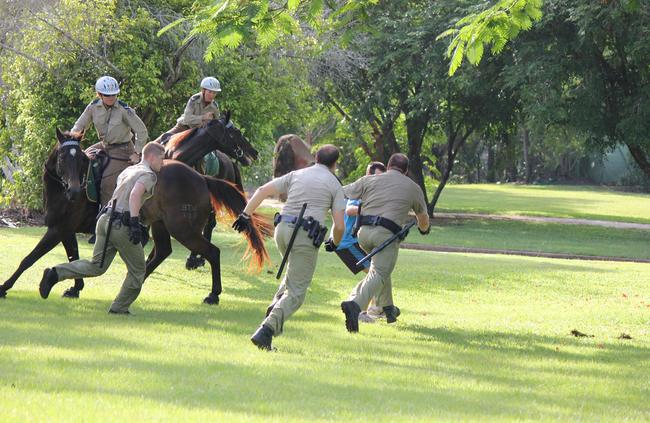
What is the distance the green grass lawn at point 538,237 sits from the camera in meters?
31.6

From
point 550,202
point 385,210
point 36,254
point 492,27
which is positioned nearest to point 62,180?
point 36,254

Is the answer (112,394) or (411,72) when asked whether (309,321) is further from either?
(411,72)

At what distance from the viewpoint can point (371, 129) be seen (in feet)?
146

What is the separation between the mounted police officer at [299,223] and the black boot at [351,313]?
3.42ft

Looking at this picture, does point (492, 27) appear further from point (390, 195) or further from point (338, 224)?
point (338, 224)

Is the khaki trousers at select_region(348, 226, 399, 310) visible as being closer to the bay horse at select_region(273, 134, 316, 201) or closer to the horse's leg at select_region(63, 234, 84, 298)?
the bay horse at select_region(273, 134, 316, 201)

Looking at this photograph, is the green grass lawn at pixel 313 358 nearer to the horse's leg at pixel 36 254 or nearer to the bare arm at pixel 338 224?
the horse's leg at pixel 36 254

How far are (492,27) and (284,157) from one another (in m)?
3.95

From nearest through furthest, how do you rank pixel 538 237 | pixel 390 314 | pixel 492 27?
pixel 492 27, pixel 390 314, pixel 538 237

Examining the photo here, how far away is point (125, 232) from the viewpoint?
1147cm

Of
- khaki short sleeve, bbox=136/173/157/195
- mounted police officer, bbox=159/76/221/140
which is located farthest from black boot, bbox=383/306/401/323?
mounted police officer, bbox=159/76/221/140

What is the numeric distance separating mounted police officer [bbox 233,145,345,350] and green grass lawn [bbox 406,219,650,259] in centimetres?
2085

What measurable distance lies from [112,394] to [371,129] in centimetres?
3757

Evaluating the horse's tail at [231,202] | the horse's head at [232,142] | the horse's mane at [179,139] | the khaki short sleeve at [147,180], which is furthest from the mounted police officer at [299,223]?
the horse's mane at [179,139]
